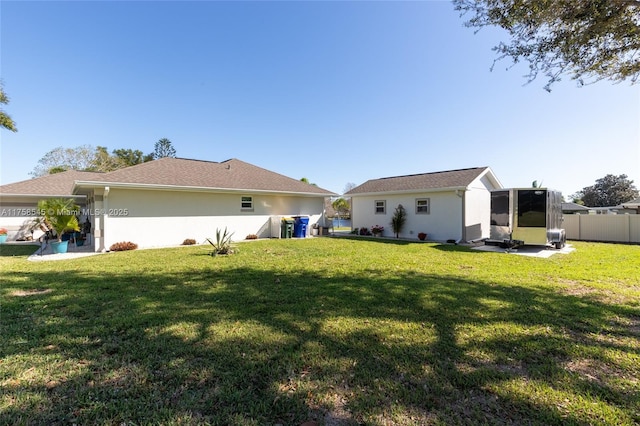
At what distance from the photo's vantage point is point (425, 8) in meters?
8.57

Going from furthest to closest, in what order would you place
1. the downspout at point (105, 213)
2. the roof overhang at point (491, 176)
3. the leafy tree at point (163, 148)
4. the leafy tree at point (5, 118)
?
the leafy tree at point (163, 148)
the roof overhang at point (491, 176)
the leafy tree at point (5, 118)
the downspout at point (105, 213)

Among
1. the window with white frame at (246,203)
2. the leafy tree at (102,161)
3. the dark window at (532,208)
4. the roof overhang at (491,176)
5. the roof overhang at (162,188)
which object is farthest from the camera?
the leafy tree at (102,161)

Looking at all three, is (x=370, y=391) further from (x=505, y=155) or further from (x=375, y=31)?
(x=505, y=155)

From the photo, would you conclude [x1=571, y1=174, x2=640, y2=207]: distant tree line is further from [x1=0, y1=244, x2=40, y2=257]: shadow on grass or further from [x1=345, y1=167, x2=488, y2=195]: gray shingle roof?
[x1=0, y1=244, x2=40, y2=257]: shadow on grass

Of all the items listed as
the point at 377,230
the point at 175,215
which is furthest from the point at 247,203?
the point at 377,230

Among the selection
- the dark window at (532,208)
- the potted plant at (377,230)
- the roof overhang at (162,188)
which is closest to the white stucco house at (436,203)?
the potted plant at (377,230)

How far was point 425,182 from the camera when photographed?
1627 cm

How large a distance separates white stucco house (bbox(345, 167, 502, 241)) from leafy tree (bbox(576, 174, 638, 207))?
37505 millimetres

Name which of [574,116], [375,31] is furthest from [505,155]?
[375,31]

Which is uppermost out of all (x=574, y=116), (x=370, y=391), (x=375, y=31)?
(x=375, y=31)

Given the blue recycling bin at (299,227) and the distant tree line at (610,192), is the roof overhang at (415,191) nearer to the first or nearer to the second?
the blue recycling bin at (299,227)

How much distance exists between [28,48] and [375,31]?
13.0 meters

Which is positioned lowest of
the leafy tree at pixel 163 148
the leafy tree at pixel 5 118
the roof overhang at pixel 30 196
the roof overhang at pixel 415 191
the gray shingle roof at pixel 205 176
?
the roof overhang at pixel 30 196

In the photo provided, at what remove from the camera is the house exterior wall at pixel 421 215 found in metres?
14.4
